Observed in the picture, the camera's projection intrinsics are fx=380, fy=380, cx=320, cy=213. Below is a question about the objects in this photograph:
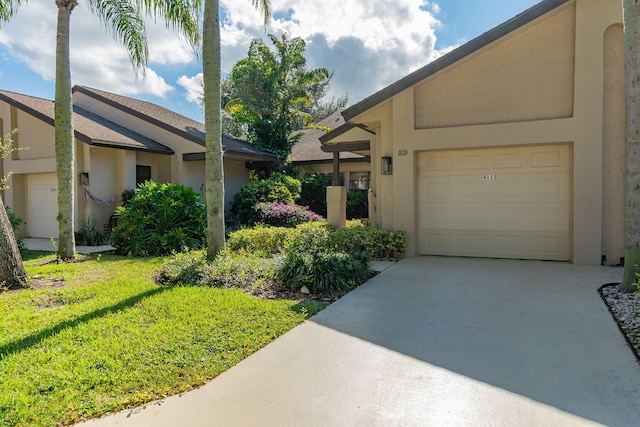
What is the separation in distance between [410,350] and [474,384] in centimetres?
80

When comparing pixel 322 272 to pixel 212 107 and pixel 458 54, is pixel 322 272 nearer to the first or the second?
pixel 212 107

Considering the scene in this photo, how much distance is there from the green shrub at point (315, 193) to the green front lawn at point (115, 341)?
11378 millimetres

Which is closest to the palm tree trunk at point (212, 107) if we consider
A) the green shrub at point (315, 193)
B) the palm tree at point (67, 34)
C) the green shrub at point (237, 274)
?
the green shrub at point (237, 274)

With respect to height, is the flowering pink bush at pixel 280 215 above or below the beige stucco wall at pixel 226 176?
below

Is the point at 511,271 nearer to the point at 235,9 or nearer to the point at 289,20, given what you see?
the point at 235,9

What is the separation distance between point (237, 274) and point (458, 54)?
683 centimetres

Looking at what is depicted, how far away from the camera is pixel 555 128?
318 inches

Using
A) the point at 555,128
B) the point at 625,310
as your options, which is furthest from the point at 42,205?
the point at 625,310

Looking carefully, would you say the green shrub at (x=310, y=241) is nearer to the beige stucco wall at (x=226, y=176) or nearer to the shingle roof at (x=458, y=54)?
the shingle roof at (x=458, y=54)

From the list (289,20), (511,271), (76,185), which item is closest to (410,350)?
(511,271)

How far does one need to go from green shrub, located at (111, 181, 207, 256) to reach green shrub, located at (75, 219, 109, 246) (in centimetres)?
224

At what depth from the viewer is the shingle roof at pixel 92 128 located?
12367mm

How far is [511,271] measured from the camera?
24.7ft

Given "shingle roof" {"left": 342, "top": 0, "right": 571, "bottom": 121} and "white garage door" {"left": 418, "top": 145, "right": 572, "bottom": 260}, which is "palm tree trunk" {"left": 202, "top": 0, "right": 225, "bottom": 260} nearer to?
"shingle roof" {"left": 342, "top": 0, "right": 571, "bottom": 121}
